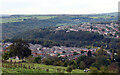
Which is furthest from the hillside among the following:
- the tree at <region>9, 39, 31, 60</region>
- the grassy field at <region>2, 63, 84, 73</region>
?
the grassy field at <region>2, 63, 84, 73</region>

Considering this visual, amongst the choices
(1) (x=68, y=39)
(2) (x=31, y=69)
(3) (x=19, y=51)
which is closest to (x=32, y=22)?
(1) (x=68, y=39)

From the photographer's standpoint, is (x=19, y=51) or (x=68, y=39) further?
(x=68, y=39)

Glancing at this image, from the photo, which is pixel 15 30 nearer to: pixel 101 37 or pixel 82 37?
pixel 82 37

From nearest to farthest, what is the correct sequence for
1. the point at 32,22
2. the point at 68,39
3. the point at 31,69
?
the point at 31,69 → the point at 68,39 → the point at 32,22

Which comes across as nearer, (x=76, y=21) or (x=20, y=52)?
(x=20, y=52)

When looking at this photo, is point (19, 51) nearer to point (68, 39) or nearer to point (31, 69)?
point (31, 69)

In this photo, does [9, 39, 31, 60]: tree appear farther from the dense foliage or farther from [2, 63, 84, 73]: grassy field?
the dense foliage

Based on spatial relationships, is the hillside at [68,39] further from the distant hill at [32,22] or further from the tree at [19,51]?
the tree at [19,51]

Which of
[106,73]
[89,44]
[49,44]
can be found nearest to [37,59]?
[106,73]

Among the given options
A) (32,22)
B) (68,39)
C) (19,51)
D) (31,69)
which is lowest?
(68,39)

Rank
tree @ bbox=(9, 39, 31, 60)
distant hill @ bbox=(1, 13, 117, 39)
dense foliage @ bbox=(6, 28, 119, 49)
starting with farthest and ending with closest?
distant hill @ bbox=(1, 13, 117, 39)
dense foliage @ bbox=(6, 28, 119, 49)
tree @ bbox=(9, 39, 31, 60)

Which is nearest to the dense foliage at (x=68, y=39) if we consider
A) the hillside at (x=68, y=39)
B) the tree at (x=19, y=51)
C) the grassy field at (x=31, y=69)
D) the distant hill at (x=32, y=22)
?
the hillside at (x=68, y=39)
